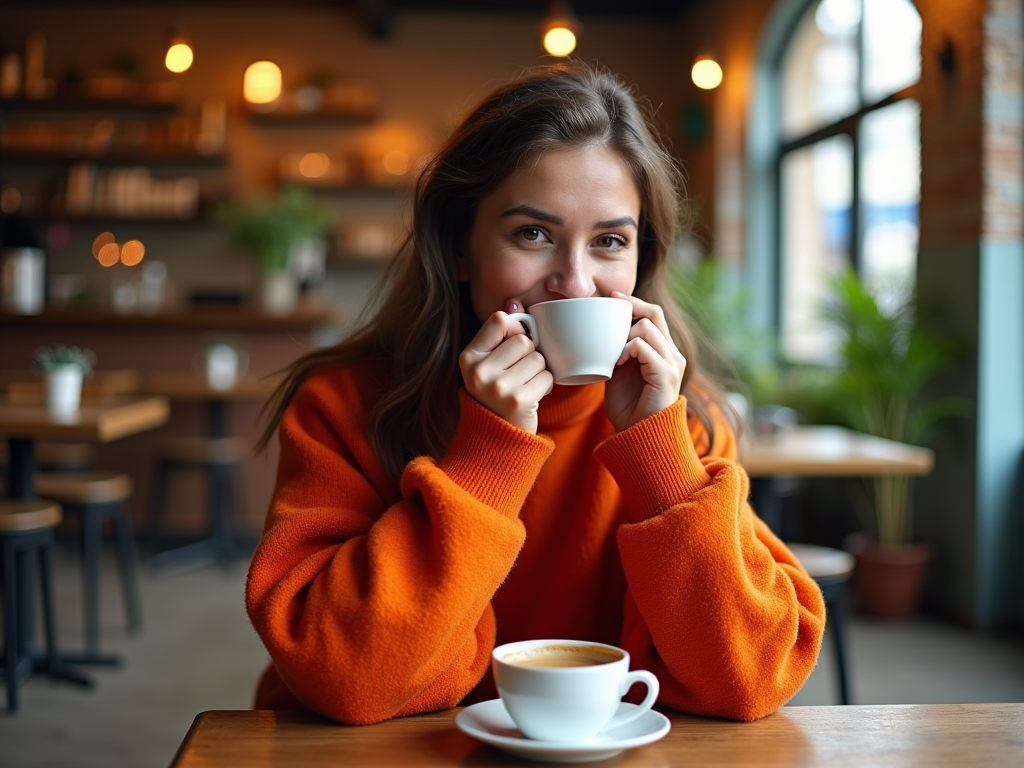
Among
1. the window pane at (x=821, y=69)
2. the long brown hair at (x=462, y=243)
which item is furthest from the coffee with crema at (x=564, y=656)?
the window pane at (x=821, y=69)

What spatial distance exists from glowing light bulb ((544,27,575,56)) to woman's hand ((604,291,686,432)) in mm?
4523

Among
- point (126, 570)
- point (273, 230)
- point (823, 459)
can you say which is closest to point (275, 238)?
point (273, 230)

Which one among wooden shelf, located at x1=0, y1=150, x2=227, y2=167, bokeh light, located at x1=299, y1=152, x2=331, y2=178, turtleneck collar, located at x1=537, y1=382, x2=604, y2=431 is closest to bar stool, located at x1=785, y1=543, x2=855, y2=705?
turtleneck collar, located at x1=537, y1=382, x2=604, y2=431

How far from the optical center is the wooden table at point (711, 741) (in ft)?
2.64

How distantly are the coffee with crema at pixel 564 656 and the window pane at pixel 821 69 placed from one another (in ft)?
17.2

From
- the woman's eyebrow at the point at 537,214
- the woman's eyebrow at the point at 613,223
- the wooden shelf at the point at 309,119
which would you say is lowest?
the woman's eyebrow at the point at 613,223

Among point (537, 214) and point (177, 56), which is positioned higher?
point (177, 56)

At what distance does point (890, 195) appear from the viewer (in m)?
5.20

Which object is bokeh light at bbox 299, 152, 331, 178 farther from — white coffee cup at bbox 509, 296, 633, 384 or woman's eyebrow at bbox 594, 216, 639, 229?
white coffee cup at bbox 509, 296, 633, 384

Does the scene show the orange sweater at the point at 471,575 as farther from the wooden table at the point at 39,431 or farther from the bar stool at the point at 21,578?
the bar stool at the point at 21,578

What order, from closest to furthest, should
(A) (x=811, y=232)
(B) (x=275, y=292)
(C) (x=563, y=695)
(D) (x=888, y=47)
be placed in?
(C) (x=563, y=695) < (D) (x=888, y=47) < (B) (x=275, y=292) < (A) (x=811, y=232)

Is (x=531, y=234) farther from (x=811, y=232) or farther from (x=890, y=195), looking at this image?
(x=811, y=232)

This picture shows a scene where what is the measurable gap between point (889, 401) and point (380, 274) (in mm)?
3319

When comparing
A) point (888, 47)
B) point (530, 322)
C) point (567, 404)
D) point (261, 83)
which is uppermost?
point (261, 83)
